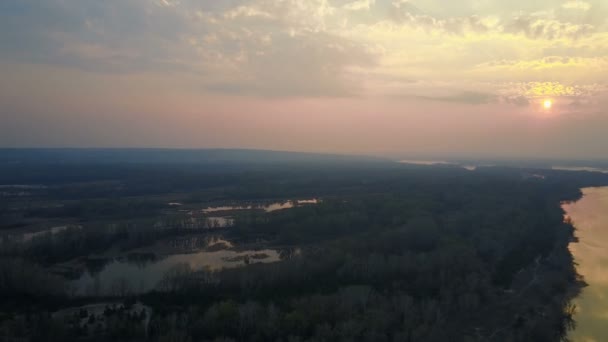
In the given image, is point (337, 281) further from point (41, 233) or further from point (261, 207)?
point (261, 207)

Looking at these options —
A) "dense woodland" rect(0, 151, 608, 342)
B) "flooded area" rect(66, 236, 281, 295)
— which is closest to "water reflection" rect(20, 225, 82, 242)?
"dense woodland" rect(0, 151, 608, 342)

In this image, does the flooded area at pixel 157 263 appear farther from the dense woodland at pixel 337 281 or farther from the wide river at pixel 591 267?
the wide river at pixel 591 267

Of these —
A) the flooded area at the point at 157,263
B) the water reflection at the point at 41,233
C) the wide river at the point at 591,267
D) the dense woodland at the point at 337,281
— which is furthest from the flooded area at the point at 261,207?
the wide river at the point at 591,267

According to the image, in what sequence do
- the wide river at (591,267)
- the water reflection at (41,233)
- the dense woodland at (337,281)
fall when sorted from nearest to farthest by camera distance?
the dense woodland at (337,281) < the wide river at (591,267) < the water reflection at (41,233)

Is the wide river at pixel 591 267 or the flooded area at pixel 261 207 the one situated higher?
Answer: the flooded area at pixel 261 207

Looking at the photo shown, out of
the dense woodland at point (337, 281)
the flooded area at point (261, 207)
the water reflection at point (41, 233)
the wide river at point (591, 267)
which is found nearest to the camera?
the dense woodland at point (337, 281)

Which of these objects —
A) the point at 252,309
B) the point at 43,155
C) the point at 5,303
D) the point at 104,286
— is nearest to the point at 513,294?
the point at 252,309

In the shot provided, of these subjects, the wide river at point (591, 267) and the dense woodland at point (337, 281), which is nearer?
the dense woodland at point (337, 281)

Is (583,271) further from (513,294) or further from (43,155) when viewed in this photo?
(43,155)
